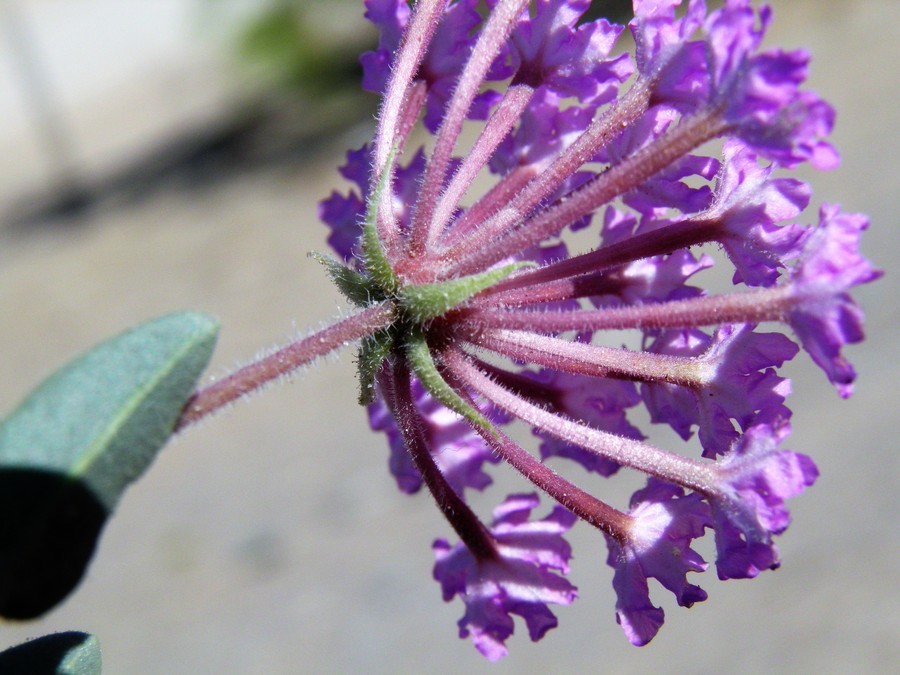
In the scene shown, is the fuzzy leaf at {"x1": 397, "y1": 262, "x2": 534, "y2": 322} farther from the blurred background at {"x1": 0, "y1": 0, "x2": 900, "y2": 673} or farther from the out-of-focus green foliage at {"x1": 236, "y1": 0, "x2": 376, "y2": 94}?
the out-of-focus green foliage at {"x1": 236, "y1": 0, "x2": 376, "y2": 94}

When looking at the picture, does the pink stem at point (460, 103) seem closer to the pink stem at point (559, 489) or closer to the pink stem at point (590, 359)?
the pink stem at point (590, 359)

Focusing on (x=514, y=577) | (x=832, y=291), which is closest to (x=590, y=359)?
(x=832, y=291)

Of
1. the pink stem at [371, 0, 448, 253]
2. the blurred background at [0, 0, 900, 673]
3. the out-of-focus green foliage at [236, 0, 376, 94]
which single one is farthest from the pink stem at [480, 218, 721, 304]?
the out-of-focus green foliage at [236, 0, 376, 94]

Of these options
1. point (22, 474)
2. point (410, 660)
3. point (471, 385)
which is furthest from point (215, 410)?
point (410, 660)

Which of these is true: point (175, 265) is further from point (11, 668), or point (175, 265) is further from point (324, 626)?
point (11, 668)

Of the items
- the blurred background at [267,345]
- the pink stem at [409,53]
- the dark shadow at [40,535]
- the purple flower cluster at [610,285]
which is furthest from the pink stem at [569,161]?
the blurred background at [267,345]

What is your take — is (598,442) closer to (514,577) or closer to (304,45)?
(514,577)

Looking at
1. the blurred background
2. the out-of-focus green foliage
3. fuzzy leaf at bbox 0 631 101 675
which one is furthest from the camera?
the out-of-focus green foliage
